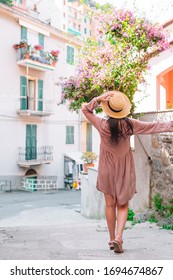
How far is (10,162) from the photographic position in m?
23.7

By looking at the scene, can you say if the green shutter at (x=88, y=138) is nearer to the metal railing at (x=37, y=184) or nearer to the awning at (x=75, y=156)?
the awning at (x=75, y=156)

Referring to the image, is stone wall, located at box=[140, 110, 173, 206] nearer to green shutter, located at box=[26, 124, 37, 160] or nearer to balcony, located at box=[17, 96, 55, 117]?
balcony, located at box=[17, 96, 55, 117]

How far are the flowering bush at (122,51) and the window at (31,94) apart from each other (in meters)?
17.0

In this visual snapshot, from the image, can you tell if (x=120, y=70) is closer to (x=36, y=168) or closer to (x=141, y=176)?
(x=141, y=176)

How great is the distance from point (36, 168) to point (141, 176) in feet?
62.5

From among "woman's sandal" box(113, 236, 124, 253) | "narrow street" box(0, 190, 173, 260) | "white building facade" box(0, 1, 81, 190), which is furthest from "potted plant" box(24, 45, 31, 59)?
"woman's sandal" box(113, 236, 124, 253)

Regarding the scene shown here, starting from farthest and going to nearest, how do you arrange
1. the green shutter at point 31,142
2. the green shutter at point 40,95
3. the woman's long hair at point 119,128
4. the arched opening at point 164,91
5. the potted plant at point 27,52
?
the green shutter at point 40,95 < the green shutter at point 31,142 < the potted plant at point 27,52 < the arched opening at point 164,91 < the woman's long hair at point 119,128

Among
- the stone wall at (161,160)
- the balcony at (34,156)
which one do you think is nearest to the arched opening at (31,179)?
the balcony at (34,156)

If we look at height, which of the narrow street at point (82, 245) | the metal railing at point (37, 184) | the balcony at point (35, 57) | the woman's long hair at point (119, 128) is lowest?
the metal railing at point (37, 184)

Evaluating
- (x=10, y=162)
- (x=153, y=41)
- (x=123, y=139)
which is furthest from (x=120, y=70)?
(x=10, y=162)

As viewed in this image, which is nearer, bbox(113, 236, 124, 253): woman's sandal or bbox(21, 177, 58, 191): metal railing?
bbox(113, 236, 124, 253): woman's sandal

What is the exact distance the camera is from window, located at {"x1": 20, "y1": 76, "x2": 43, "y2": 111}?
80.0 feet

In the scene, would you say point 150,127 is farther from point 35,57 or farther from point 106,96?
point 35,57

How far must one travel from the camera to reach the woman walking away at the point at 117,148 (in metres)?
3.70
